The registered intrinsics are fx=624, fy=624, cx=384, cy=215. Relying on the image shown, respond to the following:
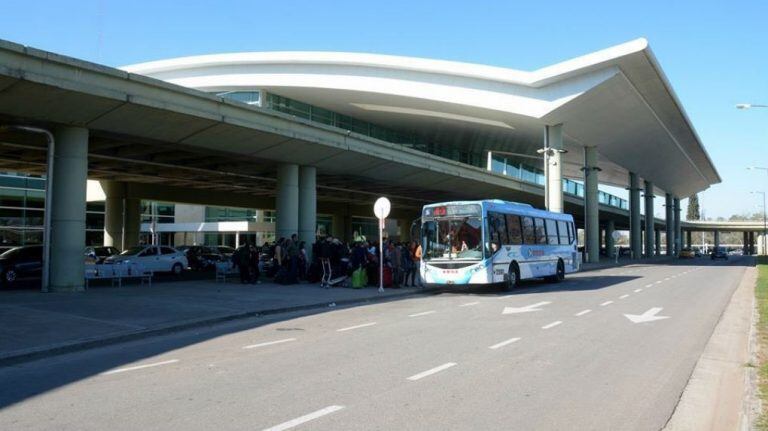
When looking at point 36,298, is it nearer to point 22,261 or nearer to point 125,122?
point 125,122

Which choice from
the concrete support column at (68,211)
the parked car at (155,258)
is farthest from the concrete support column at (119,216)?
the concrete support column at (68,211)

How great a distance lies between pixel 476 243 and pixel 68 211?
12903 millimetres

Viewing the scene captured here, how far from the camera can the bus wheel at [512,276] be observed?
22.2 meters

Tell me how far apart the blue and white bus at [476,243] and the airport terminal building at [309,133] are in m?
7.28

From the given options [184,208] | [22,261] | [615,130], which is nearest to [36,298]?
[22,261]

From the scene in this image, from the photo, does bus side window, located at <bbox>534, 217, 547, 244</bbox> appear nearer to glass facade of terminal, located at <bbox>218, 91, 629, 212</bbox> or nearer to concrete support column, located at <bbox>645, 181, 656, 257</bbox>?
glass facade of terminal, located at <bbox>218, 91, 629, 212</bbox>

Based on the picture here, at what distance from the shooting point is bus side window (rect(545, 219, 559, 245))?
26.4m

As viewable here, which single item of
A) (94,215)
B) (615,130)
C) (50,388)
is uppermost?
(615,130)

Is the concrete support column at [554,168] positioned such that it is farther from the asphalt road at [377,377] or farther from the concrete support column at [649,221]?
the concrete support column at [649,221]

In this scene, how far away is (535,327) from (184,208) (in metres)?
73.6

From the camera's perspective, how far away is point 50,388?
7594mm

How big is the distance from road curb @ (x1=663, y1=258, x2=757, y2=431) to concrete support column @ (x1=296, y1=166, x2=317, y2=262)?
18946 millimetres

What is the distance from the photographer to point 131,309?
14.9 metres

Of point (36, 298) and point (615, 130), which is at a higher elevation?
point (615, 130)
